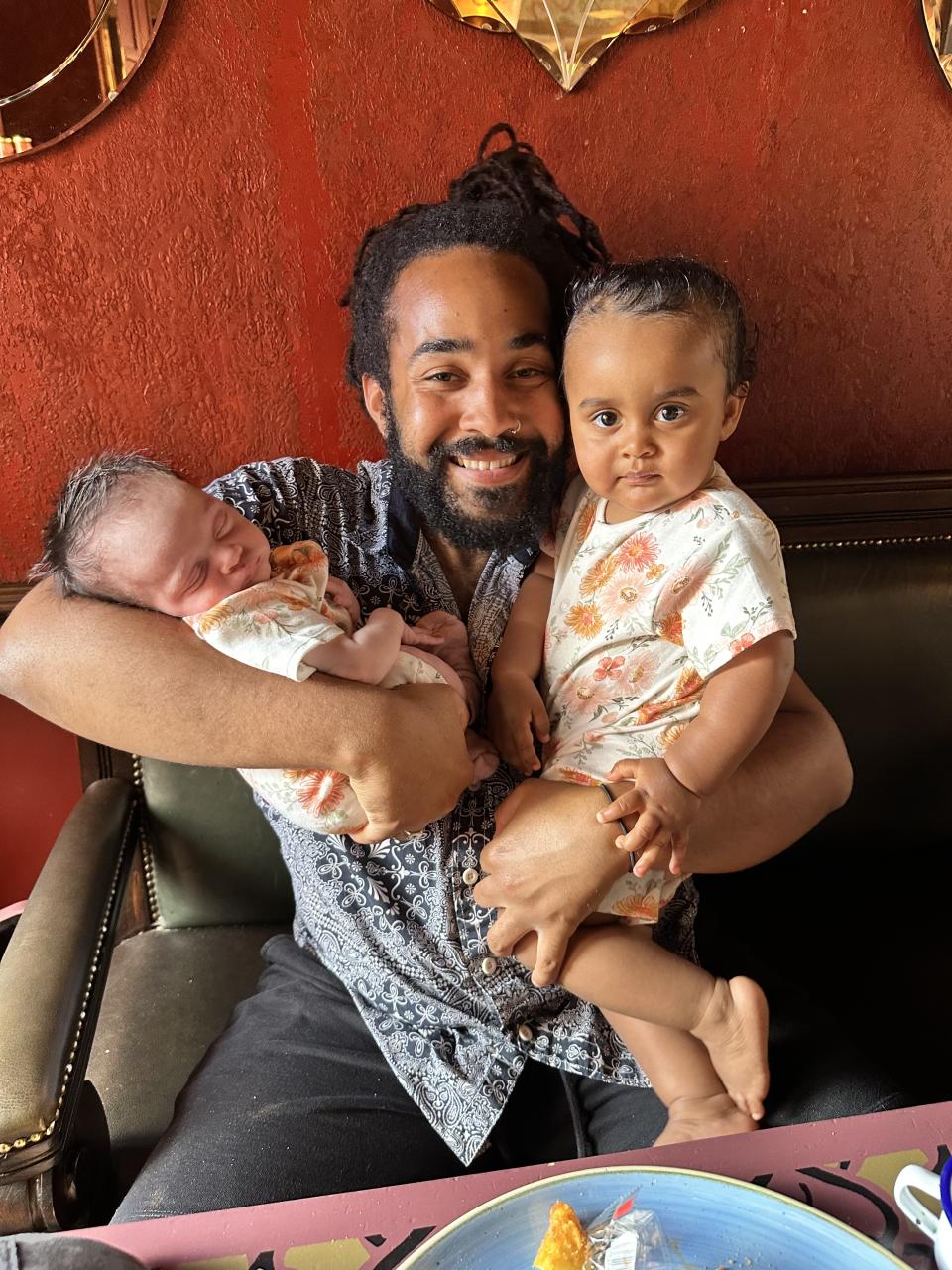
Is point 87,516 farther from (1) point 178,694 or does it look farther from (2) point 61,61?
(2) point 61,61

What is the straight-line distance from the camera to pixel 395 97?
5.63ft

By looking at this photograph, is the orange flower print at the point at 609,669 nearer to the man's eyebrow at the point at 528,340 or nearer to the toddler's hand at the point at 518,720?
the toddler's hand at the point at 518,720

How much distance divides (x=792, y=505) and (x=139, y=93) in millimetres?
1426

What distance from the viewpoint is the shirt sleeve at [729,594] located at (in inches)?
49.6

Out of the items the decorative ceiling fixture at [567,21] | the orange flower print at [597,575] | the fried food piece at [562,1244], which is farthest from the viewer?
the decorative ceiling fixture at [567,21]

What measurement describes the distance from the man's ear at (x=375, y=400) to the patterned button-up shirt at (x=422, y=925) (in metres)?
0.16

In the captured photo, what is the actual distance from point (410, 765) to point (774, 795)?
577 millimetres

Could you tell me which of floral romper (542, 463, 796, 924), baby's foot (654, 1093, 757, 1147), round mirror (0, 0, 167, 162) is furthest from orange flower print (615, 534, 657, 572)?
round mirror (0, 0, 167, 162)

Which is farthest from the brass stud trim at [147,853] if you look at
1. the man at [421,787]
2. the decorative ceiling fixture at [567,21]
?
the decorative ceiling fixture at [567,21]

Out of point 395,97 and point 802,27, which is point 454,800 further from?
point 802,27

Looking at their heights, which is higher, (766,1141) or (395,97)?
(395,97)

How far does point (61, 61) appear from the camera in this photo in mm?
1587

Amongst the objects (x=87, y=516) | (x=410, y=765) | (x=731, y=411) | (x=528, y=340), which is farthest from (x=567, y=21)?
(x=410, y=765)

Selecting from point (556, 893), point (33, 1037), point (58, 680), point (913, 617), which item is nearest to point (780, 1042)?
point (556, 893)
